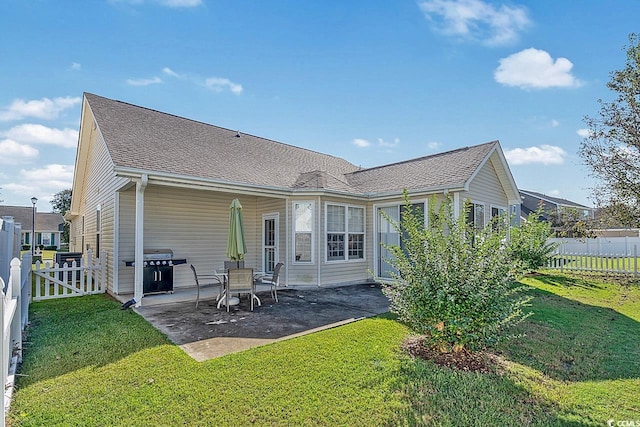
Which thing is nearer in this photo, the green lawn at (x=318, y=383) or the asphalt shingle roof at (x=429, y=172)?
the green lawn at (x=318, y=383)

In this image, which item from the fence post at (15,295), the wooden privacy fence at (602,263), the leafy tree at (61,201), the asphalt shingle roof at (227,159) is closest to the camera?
the fence post at (15,295)

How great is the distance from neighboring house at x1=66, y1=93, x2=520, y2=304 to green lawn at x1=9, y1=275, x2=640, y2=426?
397 centimetres

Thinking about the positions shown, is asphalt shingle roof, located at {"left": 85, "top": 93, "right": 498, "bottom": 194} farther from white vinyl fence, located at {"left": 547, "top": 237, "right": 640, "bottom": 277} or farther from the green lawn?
white vinyl fence, located at {"left": 547, "top": 237, "right": 640, "bottom": 277}

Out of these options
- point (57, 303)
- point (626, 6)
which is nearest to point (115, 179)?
point (57, 303)

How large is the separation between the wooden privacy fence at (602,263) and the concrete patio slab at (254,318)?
9.10m

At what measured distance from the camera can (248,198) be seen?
452 inches

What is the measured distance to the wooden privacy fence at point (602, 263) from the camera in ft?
40.5

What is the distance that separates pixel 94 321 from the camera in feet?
20.1

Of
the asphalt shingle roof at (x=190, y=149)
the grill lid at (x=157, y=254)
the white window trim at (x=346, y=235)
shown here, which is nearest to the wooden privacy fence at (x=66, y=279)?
the grill lid at (x=157, y=254)

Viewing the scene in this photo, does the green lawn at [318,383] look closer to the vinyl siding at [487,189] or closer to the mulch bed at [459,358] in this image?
the mulch bed at [459,358]

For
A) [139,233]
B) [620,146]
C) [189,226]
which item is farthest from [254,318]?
[620,146]

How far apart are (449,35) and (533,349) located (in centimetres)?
881

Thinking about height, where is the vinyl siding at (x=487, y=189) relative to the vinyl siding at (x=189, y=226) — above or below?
above

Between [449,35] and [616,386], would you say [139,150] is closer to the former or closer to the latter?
[449,35]
